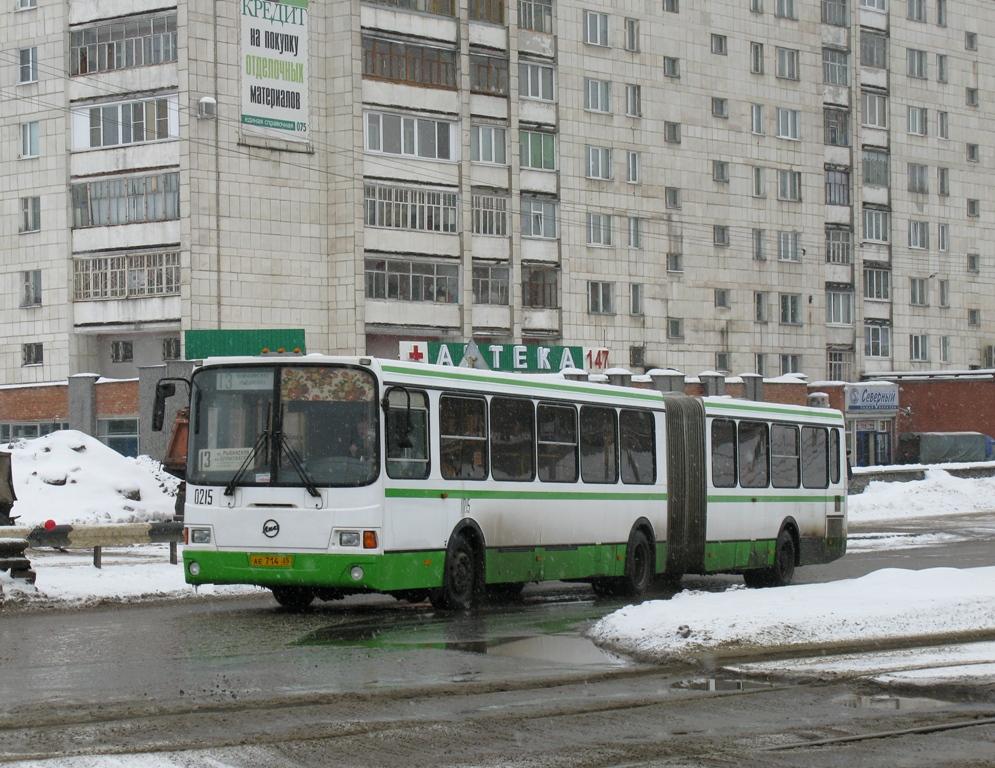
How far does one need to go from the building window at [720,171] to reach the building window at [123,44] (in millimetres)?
24492

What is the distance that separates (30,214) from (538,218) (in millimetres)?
17960

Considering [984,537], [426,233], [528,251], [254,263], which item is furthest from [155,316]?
[984,537]

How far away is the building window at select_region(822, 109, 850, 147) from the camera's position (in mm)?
76562

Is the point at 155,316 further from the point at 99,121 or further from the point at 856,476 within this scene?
the point at 856,476

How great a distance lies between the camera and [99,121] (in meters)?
57.0

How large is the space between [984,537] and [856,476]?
44.6ft

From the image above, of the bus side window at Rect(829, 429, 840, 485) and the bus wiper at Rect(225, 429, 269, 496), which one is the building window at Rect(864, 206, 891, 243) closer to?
the bus side window at Rect(829, 429, 840, 485)

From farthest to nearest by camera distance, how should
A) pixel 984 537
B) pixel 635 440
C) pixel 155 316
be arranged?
pixel 155 316 → pixel 984 537 → pixel 635 440

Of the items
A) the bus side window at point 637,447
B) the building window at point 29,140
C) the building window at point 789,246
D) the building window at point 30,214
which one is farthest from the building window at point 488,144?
the bus side window at point 637,447

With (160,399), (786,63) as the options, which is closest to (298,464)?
(160,399)

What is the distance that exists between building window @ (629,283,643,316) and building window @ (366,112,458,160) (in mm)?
9946

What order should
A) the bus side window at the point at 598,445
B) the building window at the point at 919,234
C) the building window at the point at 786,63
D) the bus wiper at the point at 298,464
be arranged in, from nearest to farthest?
the bus wiper at the point at 298,464 < the bus side window at the point at 598,445 < the building window at the point at 786,63 < the building window at the point at 919,234

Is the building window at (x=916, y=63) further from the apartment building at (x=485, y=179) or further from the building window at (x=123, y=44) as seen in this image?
the building window at (x=123, y=44)

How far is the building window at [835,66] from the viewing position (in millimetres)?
76444
